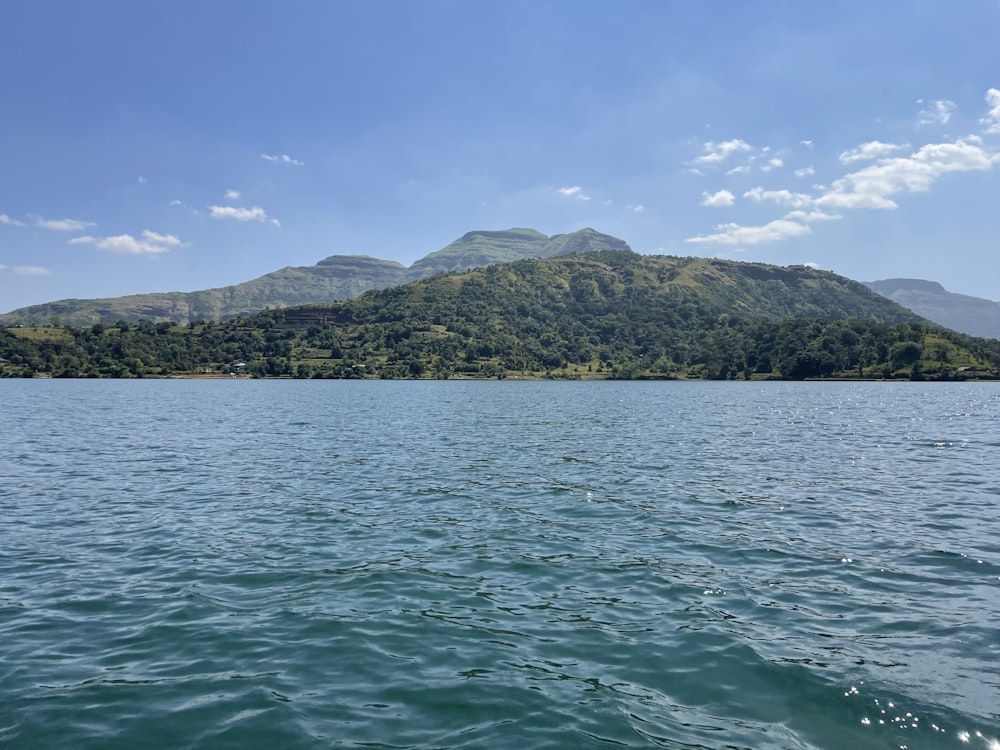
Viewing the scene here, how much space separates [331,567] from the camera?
20.9 meters

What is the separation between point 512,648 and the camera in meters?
14.6

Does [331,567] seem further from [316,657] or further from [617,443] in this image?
[617,443]

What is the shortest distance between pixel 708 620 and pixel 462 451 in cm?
3680

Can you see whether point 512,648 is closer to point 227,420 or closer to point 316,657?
point 316,657

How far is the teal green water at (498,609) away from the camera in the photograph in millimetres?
11492

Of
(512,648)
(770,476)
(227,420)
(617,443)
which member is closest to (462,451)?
(617,443)

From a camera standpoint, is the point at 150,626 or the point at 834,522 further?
the point at 834,522

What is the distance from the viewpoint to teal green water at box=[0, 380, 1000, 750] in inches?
452

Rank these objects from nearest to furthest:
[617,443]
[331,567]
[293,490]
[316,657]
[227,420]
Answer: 1. [316,657]
2. [331,567]
3. [293,490]
4. [617,443]
5. [227,420]

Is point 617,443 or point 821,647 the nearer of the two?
point 821,647

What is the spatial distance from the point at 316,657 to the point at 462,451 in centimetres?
3816

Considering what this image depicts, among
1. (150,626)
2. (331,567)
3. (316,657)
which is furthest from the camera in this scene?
(331,567)

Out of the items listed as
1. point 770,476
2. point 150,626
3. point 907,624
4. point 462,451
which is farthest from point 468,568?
point 462,451

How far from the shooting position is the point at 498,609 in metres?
17.3
